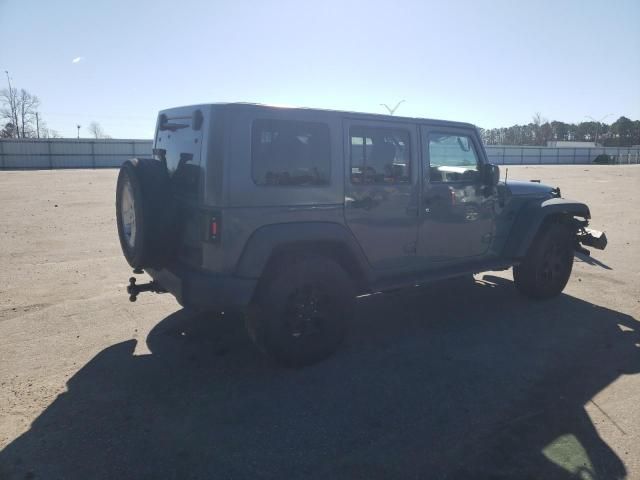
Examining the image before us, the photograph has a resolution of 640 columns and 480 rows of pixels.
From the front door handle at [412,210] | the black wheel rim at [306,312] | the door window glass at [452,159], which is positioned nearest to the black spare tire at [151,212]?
the black wheel rim at [306,312]

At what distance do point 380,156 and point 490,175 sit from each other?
1462 millimetres

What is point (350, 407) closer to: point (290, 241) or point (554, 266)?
point (290, 241)

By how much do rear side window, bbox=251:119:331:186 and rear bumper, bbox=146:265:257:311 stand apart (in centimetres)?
77

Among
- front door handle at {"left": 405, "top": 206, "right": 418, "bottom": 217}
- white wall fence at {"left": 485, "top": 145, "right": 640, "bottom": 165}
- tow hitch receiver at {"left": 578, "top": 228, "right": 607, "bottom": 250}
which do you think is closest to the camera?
front door handle at {"left": 405, "top": 206, "right": 418, "bottom": 217}

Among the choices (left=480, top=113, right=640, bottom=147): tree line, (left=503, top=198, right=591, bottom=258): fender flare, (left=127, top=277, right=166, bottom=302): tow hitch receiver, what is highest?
(left=480, top=113, right=640, bottom=147): tree line

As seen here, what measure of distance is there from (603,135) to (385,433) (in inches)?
4692

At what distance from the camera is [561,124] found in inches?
4250

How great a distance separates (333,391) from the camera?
11.7ft

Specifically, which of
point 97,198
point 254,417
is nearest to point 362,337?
point 254,417

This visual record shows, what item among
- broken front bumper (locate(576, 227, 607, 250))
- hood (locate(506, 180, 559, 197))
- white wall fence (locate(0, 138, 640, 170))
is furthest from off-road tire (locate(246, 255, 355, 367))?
white wall fence (locate(0, 138, 640, 170))

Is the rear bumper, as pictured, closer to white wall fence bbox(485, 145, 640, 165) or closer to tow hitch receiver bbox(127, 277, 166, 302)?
tow hitch receiver bbox(127, 277, 166, 302)

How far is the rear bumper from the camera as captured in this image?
11.2 feet

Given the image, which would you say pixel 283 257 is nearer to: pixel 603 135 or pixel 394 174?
pixel 394 174

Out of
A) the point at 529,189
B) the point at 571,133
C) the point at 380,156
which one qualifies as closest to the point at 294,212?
the point at 380,156
